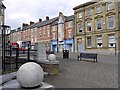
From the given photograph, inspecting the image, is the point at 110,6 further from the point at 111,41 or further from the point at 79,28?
the point at 79,28

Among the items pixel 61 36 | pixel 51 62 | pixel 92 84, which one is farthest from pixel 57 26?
pixel 92 84

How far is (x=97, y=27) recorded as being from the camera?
38.9 meters

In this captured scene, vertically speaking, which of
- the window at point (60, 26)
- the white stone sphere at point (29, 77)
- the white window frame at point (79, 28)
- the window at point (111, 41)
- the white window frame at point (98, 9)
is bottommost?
the white stone sphere at point (29, 77)

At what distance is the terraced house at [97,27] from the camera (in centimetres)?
3484

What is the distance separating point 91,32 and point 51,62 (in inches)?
1185

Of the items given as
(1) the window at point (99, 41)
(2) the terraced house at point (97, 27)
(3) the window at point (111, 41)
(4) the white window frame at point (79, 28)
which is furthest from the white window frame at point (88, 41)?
(3) the window at point (111, 41)

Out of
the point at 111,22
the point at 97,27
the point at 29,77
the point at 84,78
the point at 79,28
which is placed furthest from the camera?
the point at 79,28

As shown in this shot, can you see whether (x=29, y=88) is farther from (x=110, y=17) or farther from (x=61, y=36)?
(x=61, y=36)

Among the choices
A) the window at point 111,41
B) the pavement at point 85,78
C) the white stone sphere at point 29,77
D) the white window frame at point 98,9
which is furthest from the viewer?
the white window frame at point 98,9

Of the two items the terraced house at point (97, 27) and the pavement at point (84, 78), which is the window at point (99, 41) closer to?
the terraced house at point (97, 27)

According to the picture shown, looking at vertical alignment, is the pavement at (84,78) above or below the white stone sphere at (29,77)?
below

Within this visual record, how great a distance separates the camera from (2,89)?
6359mm

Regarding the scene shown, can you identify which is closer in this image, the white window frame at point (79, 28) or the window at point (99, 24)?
the window at point (99, 24)

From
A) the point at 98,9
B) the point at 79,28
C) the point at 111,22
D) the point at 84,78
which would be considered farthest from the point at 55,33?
the point at 84,78
